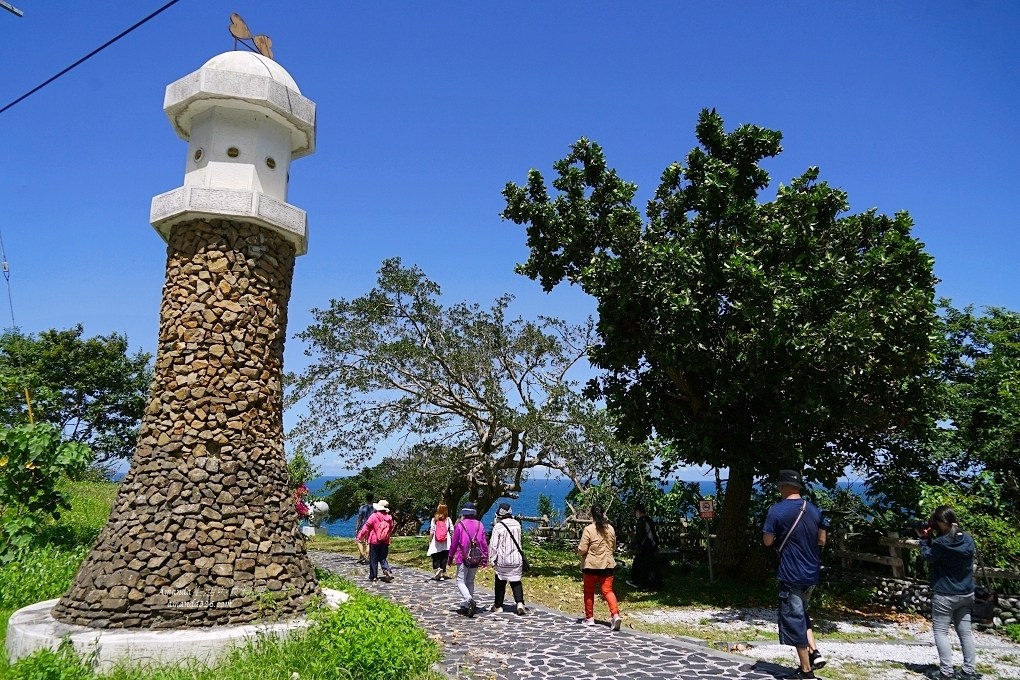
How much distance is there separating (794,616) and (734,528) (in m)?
7.10

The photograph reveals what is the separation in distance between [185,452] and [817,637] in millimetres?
8433

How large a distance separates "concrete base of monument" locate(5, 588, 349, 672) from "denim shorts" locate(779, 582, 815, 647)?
15.9ft

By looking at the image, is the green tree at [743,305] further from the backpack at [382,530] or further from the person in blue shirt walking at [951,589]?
the backpack at [382,530]

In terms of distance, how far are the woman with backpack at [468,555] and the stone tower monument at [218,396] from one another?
2.41 meters

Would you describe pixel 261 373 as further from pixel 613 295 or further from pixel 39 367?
pixel 39 367

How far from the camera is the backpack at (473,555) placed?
934cm

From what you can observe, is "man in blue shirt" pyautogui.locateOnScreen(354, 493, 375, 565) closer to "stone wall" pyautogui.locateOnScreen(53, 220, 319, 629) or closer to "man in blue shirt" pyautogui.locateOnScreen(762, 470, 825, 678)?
"stone wall" pyautogui.locateOnScreen(53, 220, 319, 629)

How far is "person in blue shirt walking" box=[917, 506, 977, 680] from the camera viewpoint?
6.53 metres

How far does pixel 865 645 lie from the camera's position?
8.40 metres

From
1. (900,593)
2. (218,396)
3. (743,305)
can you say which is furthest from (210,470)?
(900,593)

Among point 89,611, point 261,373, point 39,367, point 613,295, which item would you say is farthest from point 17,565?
point 39,367

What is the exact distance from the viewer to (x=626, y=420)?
13.6m


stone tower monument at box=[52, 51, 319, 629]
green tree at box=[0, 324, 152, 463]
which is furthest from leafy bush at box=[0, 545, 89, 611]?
green tree at box=[0, 324, 152, 463]

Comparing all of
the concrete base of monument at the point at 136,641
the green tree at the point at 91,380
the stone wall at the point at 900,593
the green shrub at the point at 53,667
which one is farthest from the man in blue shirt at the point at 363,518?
the green tree at the point at 91,380
